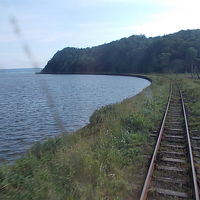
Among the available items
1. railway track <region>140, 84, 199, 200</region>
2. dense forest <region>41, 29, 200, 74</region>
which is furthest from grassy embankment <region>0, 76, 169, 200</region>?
dense forest <region>41, 29, 200, 74</region>

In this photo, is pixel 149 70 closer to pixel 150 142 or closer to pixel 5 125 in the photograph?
pixel 5 125

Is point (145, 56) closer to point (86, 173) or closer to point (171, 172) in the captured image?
point (171, 172)

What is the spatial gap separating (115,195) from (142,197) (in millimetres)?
793

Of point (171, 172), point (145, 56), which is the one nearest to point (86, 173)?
point (171, 172)

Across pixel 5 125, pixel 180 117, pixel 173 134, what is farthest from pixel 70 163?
pixel 5 125

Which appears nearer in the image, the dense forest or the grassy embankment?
the grassy embankment

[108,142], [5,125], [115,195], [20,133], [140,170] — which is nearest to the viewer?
[115,195]

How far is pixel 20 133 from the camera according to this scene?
69.5ft

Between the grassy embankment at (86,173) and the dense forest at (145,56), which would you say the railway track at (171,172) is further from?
the dense forest at (145,56)

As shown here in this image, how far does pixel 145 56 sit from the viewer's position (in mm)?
142375

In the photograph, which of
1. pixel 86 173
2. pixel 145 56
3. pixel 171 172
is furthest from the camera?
pixel 145 56

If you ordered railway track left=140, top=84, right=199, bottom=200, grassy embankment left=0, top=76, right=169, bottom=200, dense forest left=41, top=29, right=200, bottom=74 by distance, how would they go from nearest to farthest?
1. grassy embankment left=0, top=76, right=169, bottom=200
2. railway track left=140, top=84, right=199, bottom=200
3. dense forest left=41, top=29, right=200, bottom=74

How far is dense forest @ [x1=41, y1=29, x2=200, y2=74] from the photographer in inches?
4245

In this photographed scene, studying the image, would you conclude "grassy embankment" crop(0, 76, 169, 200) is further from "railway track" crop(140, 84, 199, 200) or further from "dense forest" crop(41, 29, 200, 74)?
"dense forest" crop(41, 29, 200, 74)
